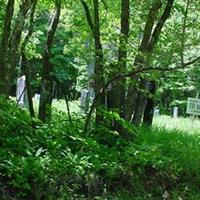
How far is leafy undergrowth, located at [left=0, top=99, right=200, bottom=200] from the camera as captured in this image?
471 centimetres

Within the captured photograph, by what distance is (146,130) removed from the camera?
27.1 ft

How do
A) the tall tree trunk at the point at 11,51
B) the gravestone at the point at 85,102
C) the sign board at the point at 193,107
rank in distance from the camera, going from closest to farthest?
the tall tree trunk at the point at 11,51 < the gravestone at the point at 85,102 < the sign board at the point at 193,107

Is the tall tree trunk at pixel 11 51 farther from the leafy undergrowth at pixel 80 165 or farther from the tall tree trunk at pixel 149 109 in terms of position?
the tall tree trunk at pixel 149 109

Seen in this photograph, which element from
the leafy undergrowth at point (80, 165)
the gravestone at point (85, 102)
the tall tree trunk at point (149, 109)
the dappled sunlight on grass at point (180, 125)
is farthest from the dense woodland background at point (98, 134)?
the dappled sunlight on grass at point (180, 125)

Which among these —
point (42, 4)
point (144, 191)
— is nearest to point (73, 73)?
point (42, 4)

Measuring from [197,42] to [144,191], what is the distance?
338cm

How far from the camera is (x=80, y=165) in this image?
189 inches

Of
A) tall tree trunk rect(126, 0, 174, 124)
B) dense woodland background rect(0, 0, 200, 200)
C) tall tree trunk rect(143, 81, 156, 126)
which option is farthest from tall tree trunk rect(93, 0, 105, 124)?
tall tree trunk rect(143, 81, 156, 126)

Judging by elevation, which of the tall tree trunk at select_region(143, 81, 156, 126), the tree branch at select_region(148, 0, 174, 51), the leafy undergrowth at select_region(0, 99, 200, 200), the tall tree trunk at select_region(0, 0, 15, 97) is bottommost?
the leafy undergrowth at select_region(0, 99, 200, 200)

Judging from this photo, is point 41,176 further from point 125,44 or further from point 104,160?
point 125,44

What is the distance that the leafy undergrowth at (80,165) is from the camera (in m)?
4.71

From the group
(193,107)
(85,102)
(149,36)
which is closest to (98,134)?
(85,102)

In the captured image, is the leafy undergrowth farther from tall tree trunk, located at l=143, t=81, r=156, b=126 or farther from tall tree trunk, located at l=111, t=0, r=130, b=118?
tall tree trunk, located at l=143, t=81, r=156, b=126

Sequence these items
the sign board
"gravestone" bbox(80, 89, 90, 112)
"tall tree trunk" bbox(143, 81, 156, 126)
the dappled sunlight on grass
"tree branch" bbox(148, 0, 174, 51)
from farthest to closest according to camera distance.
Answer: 1. the sign board
2. the dappled sunlight on grass
3. "tall tree trunk" bbox(143, 81, 156, 126)
4. "tree branch" bbox(148, 0, 174, 51)
5. "gravestone" bbox(80, 89, 90, 112)
